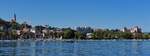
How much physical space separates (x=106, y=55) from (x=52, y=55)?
7.33m

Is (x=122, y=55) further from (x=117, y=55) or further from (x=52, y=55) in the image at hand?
(x=52, y=55)

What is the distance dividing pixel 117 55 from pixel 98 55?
2.53 m

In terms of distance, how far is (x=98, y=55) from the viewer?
199ft

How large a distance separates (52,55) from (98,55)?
6285 millimetres

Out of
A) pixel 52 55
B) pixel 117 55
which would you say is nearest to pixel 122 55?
pixel 117 55

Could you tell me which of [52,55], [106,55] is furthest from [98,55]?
[52,55]

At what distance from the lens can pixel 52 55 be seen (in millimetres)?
62000

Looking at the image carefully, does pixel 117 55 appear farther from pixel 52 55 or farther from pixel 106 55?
pixel 52 55

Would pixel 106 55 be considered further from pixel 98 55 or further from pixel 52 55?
pixel 52 55

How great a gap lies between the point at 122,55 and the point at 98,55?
10.5ft

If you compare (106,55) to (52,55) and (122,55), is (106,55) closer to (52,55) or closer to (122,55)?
(122,55)

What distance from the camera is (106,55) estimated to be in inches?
2386

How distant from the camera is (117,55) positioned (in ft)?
200
